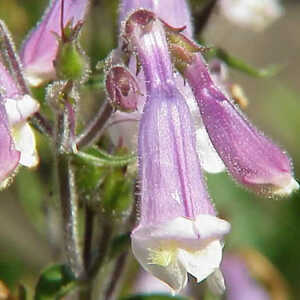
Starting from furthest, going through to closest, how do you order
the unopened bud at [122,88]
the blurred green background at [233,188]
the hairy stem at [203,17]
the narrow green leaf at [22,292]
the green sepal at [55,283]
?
the blurred green background at [233,188] < the hairy stem at [203,17] < the narrow green leaf at [22,292] < the green sepal at [55,283] < the unopened bud at [122,88]

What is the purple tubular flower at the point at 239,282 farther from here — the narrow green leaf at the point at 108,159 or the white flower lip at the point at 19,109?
the white flower lip at the point at 19,109

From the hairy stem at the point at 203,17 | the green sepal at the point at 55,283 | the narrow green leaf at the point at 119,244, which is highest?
the hairy stem at the point at 203,17

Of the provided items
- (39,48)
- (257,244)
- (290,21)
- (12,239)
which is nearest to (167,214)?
(39,48)

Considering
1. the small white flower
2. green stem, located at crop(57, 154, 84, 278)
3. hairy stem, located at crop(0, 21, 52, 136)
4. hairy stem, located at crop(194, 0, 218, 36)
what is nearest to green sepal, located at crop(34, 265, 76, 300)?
green stem, located at crop(57, 154, 84, 278)

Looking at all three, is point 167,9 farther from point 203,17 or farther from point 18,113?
point 203,17

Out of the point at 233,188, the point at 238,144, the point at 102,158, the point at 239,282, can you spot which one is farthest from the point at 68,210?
the point at 233,188

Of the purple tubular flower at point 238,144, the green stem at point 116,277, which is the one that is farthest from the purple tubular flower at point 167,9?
the green stem at point 116,277

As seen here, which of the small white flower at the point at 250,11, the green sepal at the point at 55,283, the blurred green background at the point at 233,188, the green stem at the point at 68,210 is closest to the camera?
the green stem at the point at 68,210

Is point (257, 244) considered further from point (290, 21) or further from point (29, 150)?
point (290, 21)
